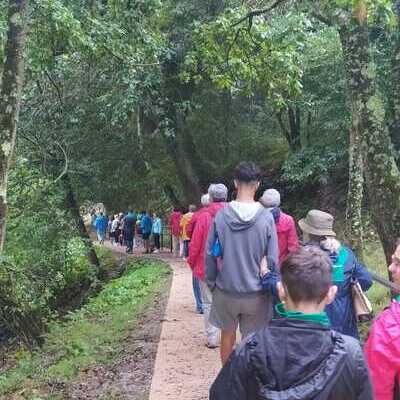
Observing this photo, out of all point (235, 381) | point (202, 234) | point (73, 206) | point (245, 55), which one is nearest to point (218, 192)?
point (202, 234)

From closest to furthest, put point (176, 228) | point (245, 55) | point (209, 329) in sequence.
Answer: point (209, 329)
point (245, 55)
point (176, 228)

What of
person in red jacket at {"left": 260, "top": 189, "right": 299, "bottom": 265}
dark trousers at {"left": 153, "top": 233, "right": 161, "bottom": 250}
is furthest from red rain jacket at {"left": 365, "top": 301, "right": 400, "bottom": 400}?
dark trousers at {"left": 153, "top": 233, "right": 161, "bottom": 250}

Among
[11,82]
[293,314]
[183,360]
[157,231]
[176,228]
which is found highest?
[11,82]

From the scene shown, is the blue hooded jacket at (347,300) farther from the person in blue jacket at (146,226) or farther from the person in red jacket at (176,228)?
the person in blue jacket at (146,226)

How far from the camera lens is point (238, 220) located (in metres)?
5.00

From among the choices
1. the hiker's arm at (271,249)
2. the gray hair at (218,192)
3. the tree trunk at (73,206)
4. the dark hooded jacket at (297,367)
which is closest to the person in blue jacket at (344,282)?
the hiker's arm at (271,249)

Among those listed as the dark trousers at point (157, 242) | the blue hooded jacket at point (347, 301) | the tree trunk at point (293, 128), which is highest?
the tree trunk at point (293, 128)

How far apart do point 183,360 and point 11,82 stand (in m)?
3.63

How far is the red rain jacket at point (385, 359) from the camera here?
9.87 ft

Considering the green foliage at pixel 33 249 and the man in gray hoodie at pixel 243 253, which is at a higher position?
the man in gray hoodie at pixel 243 253

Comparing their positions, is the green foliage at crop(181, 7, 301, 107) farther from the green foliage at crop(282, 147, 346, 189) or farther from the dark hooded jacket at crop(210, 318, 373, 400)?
the green foliage at crop(282, 147, 346, 189)

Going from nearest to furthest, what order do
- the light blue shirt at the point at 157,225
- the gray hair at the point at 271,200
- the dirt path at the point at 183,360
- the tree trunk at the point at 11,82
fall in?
the tree trunk at the point at 11,82
the gray hair at the point at 271,200
the dirt path at the point at 183,360
the light blue shirt at the point at 157,225

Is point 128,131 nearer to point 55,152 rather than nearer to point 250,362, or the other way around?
point 55,152

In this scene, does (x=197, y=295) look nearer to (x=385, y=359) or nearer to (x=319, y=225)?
(x=319, y=225)
